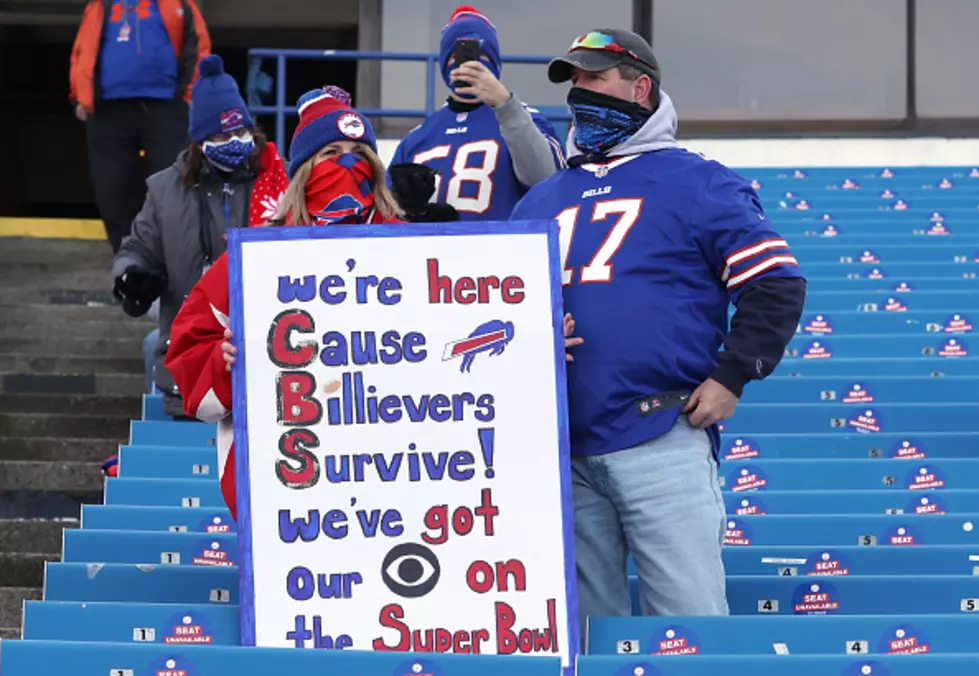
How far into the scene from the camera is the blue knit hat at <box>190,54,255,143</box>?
5.46 meters

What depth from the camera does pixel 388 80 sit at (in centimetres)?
1177

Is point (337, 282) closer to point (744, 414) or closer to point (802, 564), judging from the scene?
point (802, 564)

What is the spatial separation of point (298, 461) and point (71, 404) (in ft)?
12.8

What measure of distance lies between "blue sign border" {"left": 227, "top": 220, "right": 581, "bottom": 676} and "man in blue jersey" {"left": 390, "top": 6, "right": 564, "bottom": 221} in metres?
1.32

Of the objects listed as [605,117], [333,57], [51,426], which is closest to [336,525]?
[605,117]

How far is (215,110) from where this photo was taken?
5473 mm

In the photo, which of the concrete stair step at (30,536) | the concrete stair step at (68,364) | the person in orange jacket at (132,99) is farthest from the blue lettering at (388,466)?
the person in orange jacket at (132,99)

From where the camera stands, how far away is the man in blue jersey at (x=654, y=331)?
12.1 feet

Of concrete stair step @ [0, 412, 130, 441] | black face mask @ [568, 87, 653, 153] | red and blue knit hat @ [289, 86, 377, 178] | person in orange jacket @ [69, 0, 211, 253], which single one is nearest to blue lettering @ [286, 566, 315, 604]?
red and blue knit hat @ [289, 86, 377, 178]

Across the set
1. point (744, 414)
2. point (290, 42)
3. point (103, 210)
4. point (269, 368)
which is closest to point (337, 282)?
point (269, 368)

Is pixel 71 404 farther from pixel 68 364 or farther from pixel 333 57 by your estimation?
pixel 333 57

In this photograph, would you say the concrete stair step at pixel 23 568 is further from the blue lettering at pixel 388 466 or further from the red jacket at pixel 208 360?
the blue lettering at pixel 388 466

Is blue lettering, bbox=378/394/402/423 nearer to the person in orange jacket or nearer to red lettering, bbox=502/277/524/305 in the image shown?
red lettering, bbox=502/277/524/305

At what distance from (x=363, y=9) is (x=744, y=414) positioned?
20.7ft
